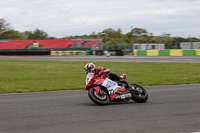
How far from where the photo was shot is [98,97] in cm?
790

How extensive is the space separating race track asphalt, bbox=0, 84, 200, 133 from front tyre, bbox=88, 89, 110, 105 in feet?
0.47

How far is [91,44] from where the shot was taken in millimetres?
60875

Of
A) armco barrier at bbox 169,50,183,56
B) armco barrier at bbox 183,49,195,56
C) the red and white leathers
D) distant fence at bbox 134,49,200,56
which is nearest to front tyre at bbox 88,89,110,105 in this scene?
the red and white leathers

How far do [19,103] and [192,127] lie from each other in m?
5.00

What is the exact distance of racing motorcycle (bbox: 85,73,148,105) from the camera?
25.8 ft

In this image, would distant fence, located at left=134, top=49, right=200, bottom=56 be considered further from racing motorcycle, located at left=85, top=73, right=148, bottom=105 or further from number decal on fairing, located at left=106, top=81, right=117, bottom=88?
number decal on fairing, located at left=106, top=81, right=117, bottom=88

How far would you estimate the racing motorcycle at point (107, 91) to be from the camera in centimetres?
787

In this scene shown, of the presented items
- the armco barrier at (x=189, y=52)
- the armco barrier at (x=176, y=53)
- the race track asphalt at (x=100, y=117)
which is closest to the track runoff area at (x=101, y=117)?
the race track asphalt at (x=100, y=117)

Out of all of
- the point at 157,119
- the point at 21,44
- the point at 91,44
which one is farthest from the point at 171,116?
the point at 21,44

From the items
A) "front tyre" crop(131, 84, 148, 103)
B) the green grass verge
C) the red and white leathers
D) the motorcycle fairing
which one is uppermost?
the red and white leathers

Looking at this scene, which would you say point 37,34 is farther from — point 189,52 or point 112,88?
point 112,88

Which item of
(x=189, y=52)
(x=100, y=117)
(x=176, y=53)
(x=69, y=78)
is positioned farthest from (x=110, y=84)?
(x=176, y=53)

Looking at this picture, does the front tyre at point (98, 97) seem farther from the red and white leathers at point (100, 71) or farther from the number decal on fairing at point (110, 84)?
the red and white leathers at point (100, 71)

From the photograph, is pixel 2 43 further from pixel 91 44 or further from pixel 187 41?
pixel 187 41
